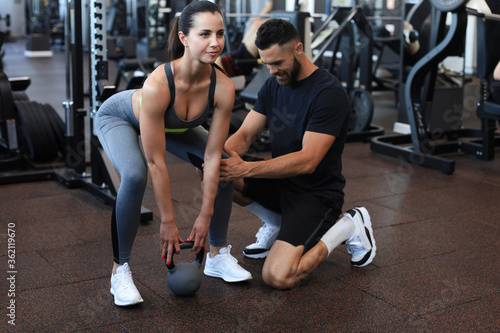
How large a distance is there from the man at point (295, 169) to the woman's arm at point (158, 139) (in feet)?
0.82

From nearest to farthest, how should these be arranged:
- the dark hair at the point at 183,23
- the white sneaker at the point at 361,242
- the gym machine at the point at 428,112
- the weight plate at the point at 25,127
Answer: the dark hair at the point at 183,23 → the white sneaker at the point at 361,242 → the weight plate at the point at 25,127 → the gym machine at the point at 428,112

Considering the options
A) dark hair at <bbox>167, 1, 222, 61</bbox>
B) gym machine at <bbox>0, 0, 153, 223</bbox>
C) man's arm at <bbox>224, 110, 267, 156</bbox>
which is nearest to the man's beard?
man's arm at <bbox>224, 110, 267, 156</bbox>

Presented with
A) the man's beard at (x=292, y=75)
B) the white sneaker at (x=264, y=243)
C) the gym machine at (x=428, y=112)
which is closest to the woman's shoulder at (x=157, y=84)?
the man's beard at (x=292, y=75)

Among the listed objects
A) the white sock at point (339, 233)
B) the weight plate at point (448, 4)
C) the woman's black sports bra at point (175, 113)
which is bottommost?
the white sock at point (339, 233)

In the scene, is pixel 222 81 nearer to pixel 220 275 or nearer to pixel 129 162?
pixel 129 162

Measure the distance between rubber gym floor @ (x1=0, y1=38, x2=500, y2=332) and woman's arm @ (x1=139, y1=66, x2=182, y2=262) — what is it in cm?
28

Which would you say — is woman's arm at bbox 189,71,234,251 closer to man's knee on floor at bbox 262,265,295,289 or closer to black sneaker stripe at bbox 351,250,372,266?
man's knee on floor at bbox 262,265,295,289

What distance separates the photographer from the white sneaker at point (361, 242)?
7.93ft

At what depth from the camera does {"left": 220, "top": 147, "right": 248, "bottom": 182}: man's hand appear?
210 cm

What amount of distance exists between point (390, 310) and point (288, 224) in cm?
50

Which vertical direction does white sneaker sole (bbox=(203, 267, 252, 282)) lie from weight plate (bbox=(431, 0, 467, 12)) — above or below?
below

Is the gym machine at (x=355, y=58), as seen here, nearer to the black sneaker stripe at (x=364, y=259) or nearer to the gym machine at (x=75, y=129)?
the gym machine at (x=75, y=129)

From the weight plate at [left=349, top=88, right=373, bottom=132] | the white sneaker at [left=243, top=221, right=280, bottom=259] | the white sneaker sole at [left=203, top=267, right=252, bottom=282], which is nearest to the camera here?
the white sneaker sole at [left=203, top=267, right=252, bottom=282]

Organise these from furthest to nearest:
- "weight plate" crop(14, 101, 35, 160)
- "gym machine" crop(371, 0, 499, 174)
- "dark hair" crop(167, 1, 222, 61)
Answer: "gym machine" crop(371, 0, 499, 174), "weight plate" crop(14, 101, 35, 160), "dark hair" crop(167, 1, 222, 61)
